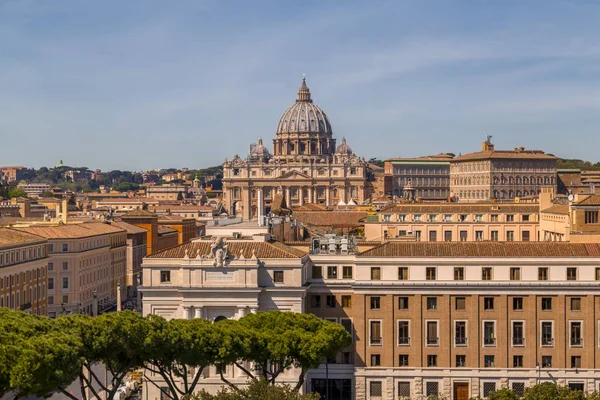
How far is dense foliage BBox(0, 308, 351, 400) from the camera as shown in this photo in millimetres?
37406

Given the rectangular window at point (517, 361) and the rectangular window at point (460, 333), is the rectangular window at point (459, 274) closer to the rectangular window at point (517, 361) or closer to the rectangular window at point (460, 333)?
the rectangular window at point (460, 333)

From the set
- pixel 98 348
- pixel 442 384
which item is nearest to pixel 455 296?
pixel 442 384

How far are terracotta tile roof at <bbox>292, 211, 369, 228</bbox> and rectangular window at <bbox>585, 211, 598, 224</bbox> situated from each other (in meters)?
32.1

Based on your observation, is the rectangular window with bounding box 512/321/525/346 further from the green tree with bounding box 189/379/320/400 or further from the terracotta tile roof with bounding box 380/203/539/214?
the terracotta tile roof with bounding box 380/203/539/214

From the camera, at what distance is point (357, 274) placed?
5366 centimetres

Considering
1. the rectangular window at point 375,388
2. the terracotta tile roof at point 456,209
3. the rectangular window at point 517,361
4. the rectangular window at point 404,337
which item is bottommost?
the rectangular window at point 375,388

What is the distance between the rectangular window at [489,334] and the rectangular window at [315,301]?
6.83m

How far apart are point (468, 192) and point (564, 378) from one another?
450ft

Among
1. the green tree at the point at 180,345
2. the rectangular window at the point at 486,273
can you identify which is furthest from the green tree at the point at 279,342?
the rectangular window at the point at 486,273

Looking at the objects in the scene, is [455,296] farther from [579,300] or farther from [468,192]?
[468,192]

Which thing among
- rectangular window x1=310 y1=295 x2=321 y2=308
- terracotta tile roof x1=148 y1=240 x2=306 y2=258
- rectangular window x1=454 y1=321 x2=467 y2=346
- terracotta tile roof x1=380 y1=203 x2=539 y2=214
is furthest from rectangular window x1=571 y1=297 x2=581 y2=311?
terracotta tile roof x1=380 y1=203 x2=539 y2=214

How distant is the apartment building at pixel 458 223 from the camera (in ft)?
277

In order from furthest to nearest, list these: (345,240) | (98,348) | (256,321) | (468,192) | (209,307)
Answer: (468,192) → (345,240) → (209,307) → (256,321) → (98,348)

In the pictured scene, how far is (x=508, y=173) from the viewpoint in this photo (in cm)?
18075
